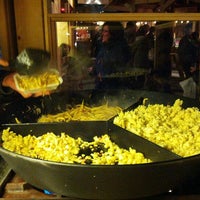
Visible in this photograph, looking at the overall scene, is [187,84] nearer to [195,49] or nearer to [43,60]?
[195,49]

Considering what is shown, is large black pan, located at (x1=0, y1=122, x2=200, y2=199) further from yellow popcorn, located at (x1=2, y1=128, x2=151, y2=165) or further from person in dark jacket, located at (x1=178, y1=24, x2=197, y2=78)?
person in dark jacket, located at (x1=178, y1=24, x2=197, y2=78)

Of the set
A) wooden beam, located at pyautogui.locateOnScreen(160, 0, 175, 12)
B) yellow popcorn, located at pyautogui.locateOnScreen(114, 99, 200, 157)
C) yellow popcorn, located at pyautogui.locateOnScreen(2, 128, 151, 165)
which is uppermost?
wooden beam, located at pyautogui.locateOnScreen(160, 0, 175, 12)

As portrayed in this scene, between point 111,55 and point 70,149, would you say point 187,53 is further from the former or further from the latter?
point 70,149

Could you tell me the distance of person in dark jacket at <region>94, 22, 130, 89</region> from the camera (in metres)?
3.65

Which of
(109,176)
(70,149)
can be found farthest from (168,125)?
(109,176)

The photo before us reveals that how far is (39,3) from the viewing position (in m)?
2.59

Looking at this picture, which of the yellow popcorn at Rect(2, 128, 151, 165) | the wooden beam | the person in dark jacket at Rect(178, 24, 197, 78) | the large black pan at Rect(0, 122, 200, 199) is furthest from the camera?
the person in dark jacket at Rect(178, 24, 197, 78)

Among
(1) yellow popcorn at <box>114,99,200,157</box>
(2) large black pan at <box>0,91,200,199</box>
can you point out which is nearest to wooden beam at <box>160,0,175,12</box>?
(1) yellow popcorn at <box>114,99,200,157</box>

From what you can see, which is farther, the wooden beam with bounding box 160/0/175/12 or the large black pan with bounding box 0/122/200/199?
the wooden beam with bounding box 160/0/175/12

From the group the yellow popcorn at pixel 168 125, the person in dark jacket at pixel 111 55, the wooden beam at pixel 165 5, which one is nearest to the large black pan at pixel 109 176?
the yellow popcorn at pixel 168 125

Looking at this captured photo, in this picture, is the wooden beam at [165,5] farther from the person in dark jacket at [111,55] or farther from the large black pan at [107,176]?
the large black pan at [107,176]

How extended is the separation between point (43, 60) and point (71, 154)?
Answer: 2.68 feet

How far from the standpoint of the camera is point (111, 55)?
12.5 ft

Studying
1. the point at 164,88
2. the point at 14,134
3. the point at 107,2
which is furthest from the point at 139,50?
the point at 14,134
